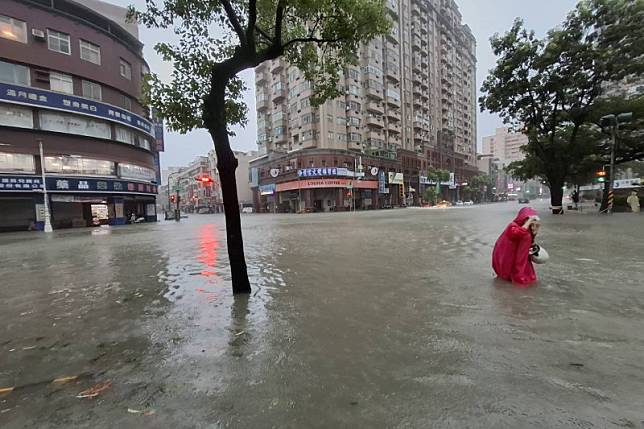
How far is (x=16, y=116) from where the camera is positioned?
26297 mm

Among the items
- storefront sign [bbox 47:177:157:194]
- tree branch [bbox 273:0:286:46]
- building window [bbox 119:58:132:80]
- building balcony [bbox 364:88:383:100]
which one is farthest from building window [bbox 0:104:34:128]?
building balcony [bbox 364:88:383:100]

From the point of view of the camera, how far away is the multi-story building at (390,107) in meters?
57.5

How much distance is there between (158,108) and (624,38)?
28913 mm

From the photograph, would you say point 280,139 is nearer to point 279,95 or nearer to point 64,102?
point 279,95

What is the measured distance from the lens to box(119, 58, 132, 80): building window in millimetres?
34291

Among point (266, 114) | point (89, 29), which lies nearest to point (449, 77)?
point (266, 114)

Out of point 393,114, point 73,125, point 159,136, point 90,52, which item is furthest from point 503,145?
point 73,125

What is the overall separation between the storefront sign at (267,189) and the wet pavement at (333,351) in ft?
191

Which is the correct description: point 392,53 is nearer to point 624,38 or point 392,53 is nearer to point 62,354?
point 624,38

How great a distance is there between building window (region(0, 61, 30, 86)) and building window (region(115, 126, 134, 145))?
771cm

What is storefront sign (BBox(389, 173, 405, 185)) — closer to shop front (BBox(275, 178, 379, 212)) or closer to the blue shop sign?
shop front (BBox(275, 178, 379, 212))

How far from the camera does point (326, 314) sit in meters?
4.49

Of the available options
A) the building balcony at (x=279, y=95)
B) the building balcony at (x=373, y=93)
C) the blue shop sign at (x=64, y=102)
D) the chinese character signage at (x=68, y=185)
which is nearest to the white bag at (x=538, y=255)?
the chinese character signage at (x=68, y=185)

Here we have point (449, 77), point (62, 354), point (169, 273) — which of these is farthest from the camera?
point (449, 77)
